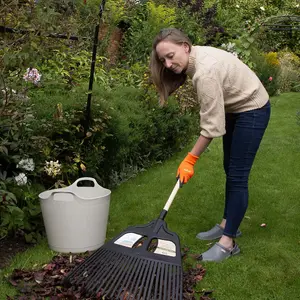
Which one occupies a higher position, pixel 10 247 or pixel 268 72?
pixel 268 72

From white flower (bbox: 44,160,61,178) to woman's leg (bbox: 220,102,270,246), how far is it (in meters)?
1.30

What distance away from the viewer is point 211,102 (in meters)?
2.98

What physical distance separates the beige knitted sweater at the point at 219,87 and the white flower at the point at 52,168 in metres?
1.25

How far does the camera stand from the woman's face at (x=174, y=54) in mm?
3051

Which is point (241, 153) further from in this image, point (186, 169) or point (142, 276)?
point (142, 276)

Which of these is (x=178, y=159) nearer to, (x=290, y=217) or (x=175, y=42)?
(x=290, y=217)

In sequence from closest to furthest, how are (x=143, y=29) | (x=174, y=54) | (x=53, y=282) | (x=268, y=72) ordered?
1. (x=53, y=282)
2. (x=174, y=54)
3. (x=143, y=29)
4. (x=268, y=72)

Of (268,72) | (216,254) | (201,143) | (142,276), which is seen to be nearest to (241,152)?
(201,143)

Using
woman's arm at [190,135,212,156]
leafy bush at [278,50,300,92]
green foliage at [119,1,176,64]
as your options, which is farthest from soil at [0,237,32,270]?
leafy bush at [278,50,300,92]

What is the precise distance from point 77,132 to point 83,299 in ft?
6.38

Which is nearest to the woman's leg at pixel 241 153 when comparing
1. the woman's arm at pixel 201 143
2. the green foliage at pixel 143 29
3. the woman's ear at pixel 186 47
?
the woman's arm at pixel 201 143

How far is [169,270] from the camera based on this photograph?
272 cm

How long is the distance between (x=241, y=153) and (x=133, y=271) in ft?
3.54

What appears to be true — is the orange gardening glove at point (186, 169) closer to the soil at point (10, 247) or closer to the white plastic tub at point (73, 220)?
the white plastic tub at point (73, 220)
